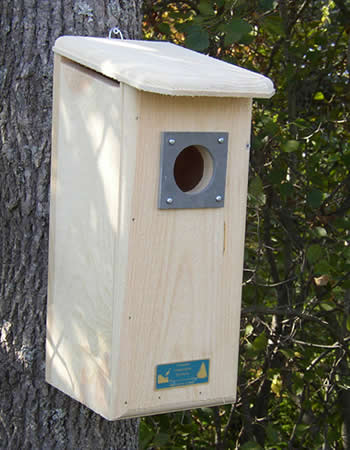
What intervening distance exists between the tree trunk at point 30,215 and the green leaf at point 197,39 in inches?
20.7

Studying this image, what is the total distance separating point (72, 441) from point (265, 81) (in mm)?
1226

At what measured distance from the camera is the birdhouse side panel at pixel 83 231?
6.64 feet

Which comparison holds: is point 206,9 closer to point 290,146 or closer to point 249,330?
point 290,146

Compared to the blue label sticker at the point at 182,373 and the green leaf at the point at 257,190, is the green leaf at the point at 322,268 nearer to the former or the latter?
the green leaf at the point at 257,190

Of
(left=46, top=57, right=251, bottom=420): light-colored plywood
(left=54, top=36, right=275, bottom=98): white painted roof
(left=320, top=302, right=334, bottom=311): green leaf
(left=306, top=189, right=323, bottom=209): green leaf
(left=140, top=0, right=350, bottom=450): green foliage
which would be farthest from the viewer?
(left=320, top=302, right=334, bottom=311): green leaf

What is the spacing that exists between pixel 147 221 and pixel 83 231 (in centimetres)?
23

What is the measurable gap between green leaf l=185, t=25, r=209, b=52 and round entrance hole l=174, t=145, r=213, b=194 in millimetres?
834

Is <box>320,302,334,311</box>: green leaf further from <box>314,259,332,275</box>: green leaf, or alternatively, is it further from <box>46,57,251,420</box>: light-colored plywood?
<box>46,57,251,420</box>: light-colored plywood

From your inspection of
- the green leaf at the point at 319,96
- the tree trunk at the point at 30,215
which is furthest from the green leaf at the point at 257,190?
the green leaf at the point at 319,96

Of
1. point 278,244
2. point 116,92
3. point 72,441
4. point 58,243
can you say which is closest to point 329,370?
point 278,244

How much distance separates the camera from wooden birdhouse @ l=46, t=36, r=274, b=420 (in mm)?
1960

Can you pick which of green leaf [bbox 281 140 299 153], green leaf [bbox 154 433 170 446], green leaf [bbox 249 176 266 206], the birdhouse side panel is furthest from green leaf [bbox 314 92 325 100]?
the birdhouse side panel

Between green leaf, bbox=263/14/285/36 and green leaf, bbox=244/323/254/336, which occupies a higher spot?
green leaf, bbox=263/14/285/36

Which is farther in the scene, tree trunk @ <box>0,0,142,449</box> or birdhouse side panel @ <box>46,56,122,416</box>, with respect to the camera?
tree trunk @ <box>0,0,142,449</box>
